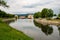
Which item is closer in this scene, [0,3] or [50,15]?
[0,3]

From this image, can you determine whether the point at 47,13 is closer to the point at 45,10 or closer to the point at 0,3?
the point at 45,10

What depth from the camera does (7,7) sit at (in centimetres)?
5272

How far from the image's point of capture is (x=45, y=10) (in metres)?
143

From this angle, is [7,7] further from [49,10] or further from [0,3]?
[49,10]

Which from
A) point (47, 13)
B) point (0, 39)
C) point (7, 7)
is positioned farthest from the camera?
point (47, 13)

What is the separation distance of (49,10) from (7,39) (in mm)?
126209

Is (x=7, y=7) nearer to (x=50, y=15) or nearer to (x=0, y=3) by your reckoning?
(x=0, y=3)

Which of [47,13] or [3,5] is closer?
[3,5]

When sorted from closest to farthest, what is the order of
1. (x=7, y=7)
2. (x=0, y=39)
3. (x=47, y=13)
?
(x=0, y=39)
(x=7, y=7)
(x=47, y=13)

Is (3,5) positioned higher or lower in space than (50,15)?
higher

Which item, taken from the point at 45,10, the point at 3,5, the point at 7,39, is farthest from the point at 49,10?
the point at 7,39

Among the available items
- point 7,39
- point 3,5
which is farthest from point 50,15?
point 7,39

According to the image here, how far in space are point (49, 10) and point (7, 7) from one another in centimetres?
9433

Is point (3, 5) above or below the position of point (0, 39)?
above
